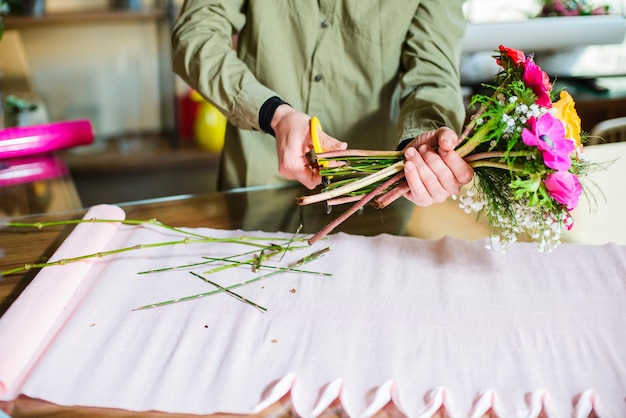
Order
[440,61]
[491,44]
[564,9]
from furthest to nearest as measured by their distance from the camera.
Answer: [564,9], [491,44], [440,61]

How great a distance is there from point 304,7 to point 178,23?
0.85 ft

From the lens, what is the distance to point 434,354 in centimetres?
88

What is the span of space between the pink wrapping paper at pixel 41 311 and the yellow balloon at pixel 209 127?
85.3 inches

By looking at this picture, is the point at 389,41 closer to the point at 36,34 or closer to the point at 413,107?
the point at 413,107

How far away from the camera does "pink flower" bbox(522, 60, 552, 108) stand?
950 mm

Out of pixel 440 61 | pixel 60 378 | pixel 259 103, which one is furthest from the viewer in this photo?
pixel 440 61

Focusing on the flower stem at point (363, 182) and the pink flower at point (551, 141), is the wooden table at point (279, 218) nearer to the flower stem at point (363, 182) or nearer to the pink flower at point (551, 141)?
the flower stem at point (363, 182)

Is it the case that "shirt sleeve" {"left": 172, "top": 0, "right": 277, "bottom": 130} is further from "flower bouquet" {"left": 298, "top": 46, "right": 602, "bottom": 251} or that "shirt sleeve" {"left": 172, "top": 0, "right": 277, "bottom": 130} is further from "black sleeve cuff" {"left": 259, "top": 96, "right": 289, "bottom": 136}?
"flower bouquet" {"left": 298, "top": 46, "right": 602, "bottom": 251}

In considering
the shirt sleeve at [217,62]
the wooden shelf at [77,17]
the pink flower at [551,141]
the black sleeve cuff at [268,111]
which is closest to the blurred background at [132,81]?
the wooden shelf at [77,17]

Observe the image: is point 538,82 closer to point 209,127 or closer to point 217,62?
point 217,62

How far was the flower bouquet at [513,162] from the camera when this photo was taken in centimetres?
90

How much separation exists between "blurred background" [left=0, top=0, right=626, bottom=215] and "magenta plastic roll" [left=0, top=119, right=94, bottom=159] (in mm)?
1358

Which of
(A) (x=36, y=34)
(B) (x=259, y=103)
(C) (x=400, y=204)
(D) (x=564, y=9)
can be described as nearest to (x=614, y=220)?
(C) (x=400, y=204)

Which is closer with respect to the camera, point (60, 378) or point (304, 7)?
point (60, 378)
